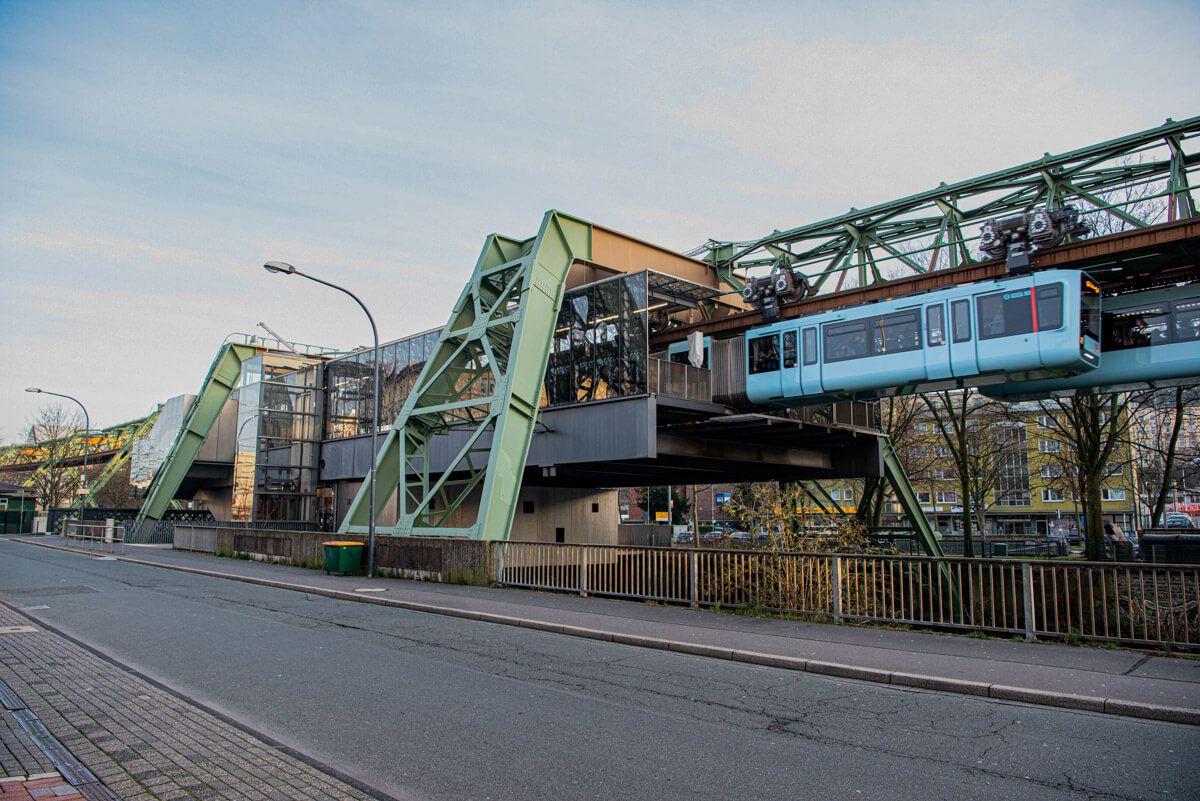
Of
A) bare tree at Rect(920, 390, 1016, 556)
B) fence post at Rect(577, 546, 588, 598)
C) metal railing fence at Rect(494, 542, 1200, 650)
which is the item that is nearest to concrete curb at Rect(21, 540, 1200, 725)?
metal railing fence at Rect(494, 542, 1200, 650)

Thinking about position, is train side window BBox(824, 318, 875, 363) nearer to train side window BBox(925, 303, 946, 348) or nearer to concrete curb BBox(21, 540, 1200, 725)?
train side window BBox(925, 303, 946, 348)

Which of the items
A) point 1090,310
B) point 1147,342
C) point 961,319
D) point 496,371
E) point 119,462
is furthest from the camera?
point 119,462

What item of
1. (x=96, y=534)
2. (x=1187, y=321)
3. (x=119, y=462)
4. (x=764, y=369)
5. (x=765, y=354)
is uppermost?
(x=765, y=354)

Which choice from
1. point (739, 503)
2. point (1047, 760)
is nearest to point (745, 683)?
point (1047, 760)

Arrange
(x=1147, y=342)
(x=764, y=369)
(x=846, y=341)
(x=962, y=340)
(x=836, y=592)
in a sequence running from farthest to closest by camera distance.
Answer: (x=764, y=369) → (x=846, y=341) → (x=962, y=340) → (x=1147, y=342) → (x=836, y=592)

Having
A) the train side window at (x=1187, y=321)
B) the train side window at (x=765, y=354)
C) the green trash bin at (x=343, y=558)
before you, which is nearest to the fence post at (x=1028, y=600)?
the train side window at (x=1187, y=321)

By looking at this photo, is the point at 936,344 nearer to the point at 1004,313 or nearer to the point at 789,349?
the point at 1004,313

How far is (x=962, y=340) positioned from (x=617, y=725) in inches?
634

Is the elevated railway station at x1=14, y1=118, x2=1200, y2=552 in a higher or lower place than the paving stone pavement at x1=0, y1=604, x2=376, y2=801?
higher

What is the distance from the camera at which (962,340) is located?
19766 mm

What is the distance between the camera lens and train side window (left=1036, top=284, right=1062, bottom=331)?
59.4 feet

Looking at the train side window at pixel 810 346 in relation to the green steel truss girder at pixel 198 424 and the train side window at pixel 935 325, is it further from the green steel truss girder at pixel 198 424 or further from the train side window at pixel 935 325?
the green steel truss girder at pixel 198 424

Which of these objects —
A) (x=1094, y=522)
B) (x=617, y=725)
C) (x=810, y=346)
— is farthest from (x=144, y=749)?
(x=1094, y=522)

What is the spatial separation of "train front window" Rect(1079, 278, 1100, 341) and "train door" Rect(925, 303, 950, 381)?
2949mm
